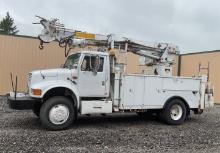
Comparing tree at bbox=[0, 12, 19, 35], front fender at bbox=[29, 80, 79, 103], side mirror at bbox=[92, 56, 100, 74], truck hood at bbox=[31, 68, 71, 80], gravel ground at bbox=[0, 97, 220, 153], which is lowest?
gravel ground at bbox=[0, 97, 220, 153]

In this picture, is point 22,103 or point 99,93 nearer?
point 22,103

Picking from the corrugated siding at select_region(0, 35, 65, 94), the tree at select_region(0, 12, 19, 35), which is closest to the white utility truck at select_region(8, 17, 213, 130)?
the corrugated siding at select_region(0, 35, 65, 94)

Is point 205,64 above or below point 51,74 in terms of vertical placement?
above

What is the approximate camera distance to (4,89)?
21094 millimetres

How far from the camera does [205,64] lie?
2378 centimetres

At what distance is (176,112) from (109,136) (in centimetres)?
385

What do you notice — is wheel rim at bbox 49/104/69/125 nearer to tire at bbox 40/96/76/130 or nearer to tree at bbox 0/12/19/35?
tire at bbox 40/96/76/130

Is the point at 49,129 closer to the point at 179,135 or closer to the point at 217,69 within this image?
the point at 179,135

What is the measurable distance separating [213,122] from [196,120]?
0.71 m

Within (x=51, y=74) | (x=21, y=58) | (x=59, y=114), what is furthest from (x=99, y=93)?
(x=21, y=58)

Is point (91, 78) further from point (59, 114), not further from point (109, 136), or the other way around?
point (109, 136)

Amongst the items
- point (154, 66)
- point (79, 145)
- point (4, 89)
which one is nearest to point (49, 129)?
point (79, 145)

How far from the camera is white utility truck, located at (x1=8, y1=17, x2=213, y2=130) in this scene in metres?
10.9

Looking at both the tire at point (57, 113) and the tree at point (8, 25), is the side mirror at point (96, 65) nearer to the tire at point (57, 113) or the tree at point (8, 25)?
the tire at point (57, 113)
